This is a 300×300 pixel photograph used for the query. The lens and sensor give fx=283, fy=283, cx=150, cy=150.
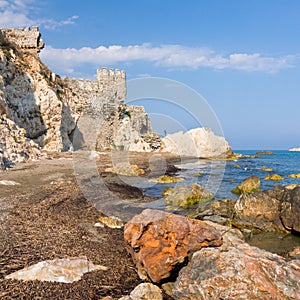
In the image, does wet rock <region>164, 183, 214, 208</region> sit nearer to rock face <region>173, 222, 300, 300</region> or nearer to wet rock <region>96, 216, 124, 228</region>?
wet rock <region>96, 216, 124, 228</region>

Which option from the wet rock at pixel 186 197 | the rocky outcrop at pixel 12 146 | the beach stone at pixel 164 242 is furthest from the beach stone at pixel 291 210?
the rocky outcrop at pixel 12 146

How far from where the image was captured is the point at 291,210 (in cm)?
1134

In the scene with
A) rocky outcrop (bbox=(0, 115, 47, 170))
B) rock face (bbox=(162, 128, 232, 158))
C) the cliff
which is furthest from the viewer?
rock face (bbox=(162, 128, 232, 158))

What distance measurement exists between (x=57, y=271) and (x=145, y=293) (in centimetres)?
190

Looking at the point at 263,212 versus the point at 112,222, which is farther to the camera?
the point at 263,212

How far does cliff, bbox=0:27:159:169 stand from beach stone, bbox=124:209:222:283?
16658mm

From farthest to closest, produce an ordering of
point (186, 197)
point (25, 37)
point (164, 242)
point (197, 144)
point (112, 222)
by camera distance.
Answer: point (197, 144) < point (25, 37) < point (186, 197) < point (112, 222) < point (164, 242)

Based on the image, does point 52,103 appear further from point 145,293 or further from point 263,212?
point 145,293

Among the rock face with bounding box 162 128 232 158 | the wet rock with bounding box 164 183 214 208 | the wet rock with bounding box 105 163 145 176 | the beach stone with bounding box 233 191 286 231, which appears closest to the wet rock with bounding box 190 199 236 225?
Answer: the beach stone with bounding box 233 191 286 231

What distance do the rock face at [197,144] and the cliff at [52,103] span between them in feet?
23.5

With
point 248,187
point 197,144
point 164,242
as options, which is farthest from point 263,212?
point 197,144

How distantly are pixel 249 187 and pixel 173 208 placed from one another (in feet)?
26.5

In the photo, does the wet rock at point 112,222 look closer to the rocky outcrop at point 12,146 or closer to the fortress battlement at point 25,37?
the rocky outcrop at point 12,146

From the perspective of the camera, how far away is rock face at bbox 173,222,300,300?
4930 mm
